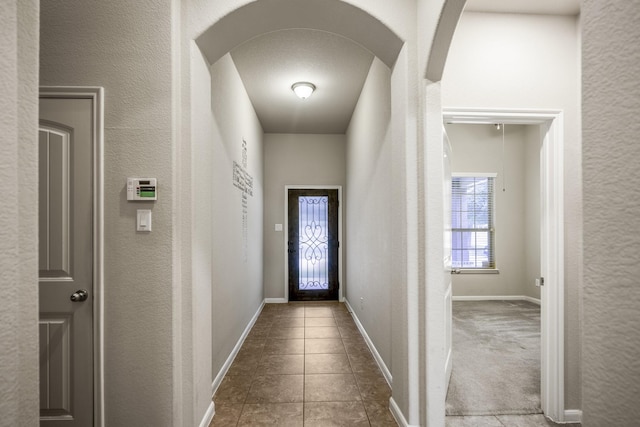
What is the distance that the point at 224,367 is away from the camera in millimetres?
2906

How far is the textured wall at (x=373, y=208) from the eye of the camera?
9.20 feet

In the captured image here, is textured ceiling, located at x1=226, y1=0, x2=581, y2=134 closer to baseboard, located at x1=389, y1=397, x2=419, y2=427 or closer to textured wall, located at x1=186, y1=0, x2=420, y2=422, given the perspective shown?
textured wall, located at x1=186, y1=0, x2=420, y2=422

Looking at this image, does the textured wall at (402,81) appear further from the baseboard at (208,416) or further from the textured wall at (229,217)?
the baseboard at (208,416)

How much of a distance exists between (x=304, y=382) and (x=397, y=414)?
2.85 feet

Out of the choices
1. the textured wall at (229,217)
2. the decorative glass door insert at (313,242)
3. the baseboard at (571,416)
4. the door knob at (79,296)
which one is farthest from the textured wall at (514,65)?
the decorative glass door insert at (313,242)

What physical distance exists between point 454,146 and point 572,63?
372cm

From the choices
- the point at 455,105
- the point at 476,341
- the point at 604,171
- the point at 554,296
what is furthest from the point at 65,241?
the point at 476,341

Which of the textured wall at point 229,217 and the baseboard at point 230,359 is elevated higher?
the textured wall at point 229,217

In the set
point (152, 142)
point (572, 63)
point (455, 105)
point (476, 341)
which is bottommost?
point (476, 341)

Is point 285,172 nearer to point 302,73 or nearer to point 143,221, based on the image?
point 302,73

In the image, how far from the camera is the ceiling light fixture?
3.93m

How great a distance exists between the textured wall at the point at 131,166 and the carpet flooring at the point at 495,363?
201 cm

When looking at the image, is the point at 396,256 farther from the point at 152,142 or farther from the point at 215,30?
the point at 215,30

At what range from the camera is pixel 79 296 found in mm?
1770
